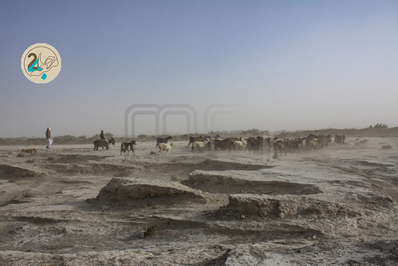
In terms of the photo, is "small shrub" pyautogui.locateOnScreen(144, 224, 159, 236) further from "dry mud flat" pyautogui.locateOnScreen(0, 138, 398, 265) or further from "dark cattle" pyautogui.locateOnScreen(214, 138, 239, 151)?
"dark cattle" pyautogui.locateOnScreen(214, 138, 239, 151)

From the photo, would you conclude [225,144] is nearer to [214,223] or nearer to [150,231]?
[214,223]

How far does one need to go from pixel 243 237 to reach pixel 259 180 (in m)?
3.38

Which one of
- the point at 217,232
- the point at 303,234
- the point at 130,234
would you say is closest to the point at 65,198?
the point at 130,234

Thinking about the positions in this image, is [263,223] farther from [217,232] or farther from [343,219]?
[343,219]

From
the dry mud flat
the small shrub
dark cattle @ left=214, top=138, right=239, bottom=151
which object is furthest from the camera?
dark cattle @ left=214, top=138, right=239, bottom=151

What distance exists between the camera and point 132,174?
39.4 feet

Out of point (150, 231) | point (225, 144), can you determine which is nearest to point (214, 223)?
point (150, 231)

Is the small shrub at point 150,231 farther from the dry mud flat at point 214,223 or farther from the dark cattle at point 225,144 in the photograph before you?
the dark cattle at point 225,144

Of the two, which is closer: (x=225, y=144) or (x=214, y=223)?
(x=214, y=223)

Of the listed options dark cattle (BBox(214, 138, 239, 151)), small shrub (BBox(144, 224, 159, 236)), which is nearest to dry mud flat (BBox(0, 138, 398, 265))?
small shrub (BBox(144, 224, 159, 236))

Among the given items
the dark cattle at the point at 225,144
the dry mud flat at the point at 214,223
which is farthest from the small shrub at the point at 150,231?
the dark cattle at the point at 225,144

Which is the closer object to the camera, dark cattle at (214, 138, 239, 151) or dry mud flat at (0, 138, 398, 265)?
dry mud flat at (0, 138, 398, 265)

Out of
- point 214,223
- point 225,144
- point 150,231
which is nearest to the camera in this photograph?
point 150,231

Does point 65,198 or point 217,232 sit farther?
point 65,198
